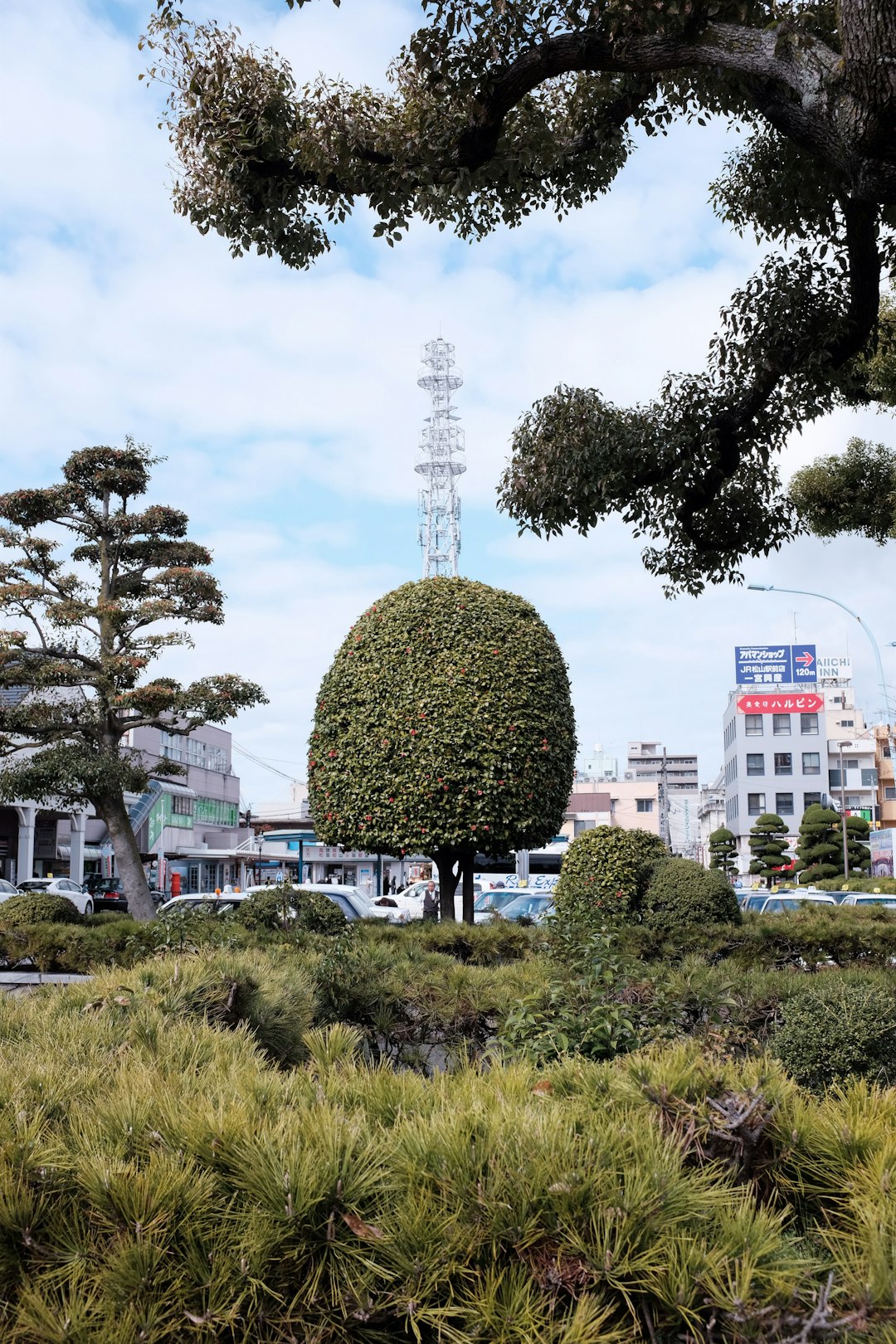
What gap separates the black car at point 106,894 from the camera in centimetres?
4028

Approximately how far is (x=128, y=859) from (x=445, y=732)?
26.3 ft

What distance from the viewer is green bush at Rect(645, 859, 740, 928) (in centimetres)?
1275

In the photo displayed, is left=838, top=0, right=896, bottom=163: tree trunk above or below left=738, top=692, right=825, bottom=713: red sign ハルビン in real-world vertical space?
below

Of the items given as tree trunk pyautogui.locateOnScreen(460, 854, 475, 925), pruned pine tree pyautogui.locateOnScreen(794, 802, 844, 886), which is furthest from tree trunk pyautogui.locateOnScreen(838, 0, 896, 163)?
pruned pine tree pyautogui.locateOnScreen(794, 802, 844, 886)

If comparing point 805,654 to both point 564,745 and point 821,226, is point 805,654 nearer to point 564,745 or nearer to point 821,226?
point 564,745

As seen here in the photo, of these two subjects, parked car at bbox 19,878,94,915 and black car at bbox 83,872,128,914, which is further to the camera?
black car at bbox 83,872,128,914

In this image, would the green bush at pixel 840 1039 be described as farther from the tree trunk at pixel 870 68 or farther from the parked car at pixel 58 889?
the parked car at pixel 58 889

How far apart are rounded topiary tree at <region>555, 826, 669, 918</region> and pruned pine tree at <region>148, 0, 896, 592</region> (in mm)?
5515

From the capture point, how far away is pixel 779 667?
7650 centimetres

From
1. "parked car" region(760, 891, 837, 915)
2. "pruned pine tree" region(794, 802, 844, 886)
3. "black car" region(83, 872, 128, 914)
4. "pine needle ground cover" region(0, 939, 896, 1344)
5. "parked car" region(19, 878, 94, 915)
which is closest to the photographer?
"pine needle ground cover" region(0, 939, 896, 1344)

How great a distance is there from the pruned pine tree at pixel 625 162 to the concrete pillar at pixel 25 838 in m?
39.0

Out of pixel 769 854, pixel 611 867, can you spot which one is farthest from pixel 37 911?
pixel 769 854

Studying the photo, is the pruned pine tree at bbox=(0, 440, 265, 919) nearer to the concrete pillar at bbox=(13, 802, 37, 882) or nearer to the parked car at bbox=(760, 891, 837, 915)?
the parked car at bbox=(760, 891, 837, 915)

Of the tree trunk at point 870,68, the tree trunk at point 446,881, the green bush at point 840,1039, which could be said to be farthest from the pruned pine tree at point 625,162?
the tree trunk at point 446,881
